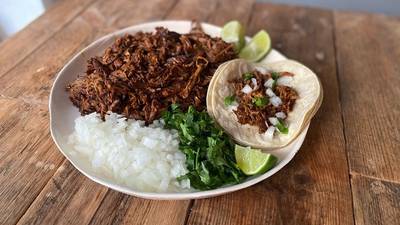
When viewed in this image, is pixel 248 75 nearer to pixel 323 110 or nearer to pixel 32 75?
pixel 323 110

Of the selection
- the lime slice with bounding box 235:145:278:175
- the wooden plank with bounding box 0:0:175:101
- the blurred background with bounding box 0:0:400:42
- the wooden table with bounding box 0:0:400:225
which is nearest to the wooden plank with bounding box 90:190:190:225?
the wooden table with bounding box 0:0:400:225

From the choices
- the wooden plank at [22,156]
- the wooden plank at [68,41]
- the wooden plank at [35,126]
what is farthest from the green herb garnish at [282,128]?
the wooden plank at [68,41]

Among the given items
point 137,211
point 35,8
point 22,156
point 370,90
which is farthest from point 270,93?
point 35,8

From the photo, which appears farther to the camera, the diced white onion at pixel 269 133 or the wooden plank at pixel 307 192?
the diced white onion at pixel 269 133

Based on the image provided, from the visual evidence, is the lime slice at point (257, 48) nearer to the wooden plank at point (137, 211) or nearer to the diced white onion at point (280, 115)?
the diced white onion at point (280, 115)

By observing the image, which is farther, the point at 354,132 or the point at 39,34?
the point at 39,34

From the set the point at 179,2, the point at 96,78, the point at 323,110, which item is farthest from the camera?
the point at 179,2

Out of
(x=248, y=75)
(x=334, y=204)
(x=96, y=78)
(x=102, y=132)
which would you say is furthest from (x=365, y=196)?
(x=96, y=78)
